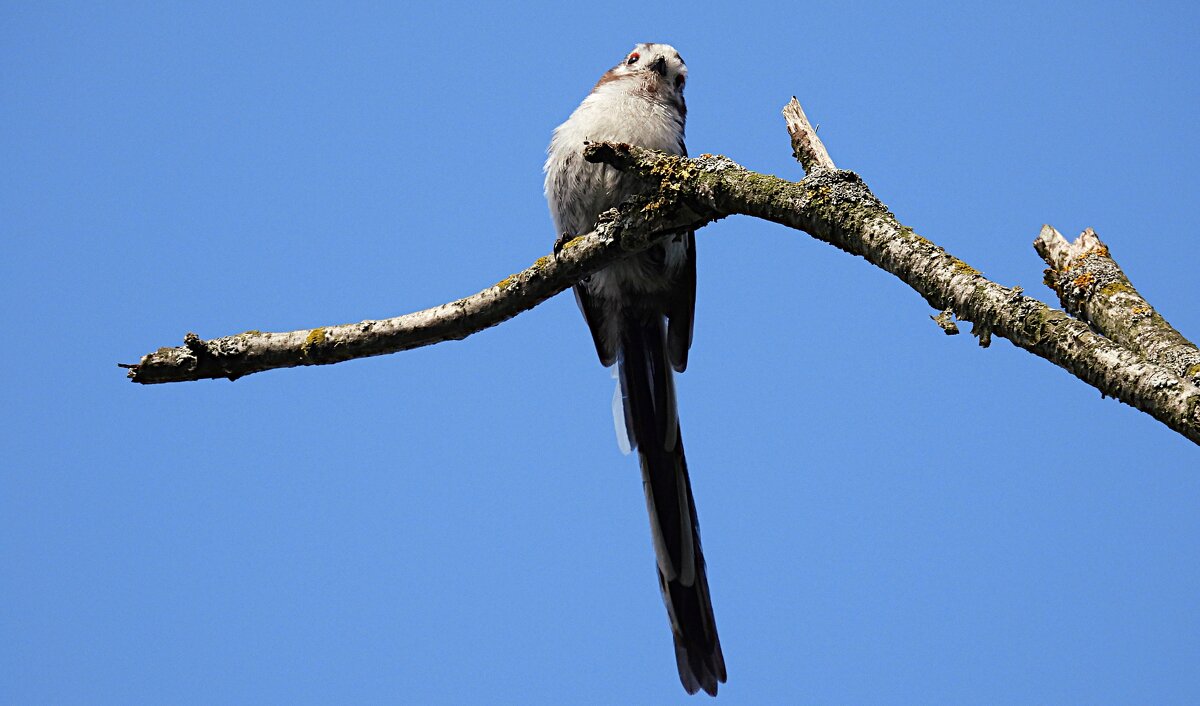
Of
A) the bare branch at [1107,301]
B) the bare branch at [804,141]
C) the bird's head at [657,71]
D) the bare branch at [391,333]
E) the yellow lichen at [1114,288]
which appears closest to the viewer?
the bare branch at [1107,301]

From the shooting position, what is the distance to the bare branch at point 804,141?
3.46 m

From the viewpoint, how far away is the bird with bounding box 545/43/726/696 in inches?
190

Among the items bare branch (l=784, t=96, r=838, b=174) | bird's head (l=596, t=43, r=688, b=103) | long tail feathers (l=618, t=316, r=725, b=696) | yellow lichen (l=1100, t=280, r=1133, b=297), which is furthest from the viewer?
bird's head (l=596, t=43, r=688, b=103)

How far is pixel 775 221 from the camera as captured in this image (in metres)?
3.19

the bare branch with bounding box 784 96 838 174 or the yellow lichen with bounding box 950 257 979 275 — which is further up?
the bare branch with bounding box 784 96 838 174

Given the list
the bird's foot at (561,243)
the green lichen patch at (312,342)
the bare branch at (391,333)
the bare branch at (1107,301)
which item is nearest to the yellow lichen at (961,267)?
the bare branch at (1107,301)

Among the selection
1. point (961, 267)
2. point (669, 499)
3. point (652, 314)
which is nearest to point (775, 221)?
point (961, 267)

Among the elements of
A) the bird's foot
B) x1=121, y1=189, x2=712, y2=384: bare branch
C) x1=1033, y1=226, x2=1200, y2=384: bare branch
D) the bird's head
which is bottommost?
x1=1033, y1=226, x2=1200, y2=384: bare branch

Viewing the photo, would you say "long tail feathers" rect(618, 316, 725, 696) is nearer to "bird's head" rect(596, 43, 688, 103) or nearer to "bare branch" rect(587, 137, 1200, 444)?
"bird's head" rect(596, 43, 688, 103)

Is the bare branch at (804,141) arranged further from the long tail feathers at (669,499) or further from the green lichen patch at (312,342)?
the green lichen patch at (312,342)

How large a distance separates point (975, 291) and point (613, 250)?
157 centimetres

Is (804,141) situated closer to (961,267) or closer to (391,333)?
(961,267)

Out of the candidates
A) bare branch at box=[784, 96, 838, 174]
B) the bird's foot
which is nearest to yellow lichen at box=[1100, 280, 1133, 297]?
bare branch at box=[784, 96, 838, 174]

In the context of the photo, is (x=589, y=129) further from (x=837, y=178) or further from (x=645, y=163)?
(x=837, y=178)
